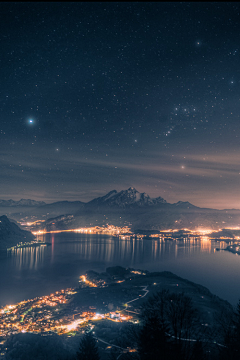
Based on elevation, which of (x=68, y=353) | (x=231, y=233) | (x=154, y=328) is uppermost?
(x=154, y=328)

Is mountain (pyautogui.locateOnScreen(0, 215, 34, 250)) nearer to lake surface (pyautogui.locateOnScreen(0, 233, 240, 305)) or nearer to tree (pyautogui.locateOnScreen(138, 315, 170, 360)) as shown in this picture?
lake surface (pyautogui.locateOnScreen(0, 233, 240, 305))

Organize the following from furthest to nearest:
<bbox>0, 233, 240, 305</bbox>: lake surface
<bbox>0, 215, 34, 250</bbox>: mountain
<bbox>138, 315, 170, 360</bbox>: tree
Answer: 1. <bbox>0, 215, 34, 250</bbox>: mountain
2. <bbox>0, 233, 240, 305</bbox>: lake surface
3. <bbox>138, 315, 170, 360</bbox>: tree

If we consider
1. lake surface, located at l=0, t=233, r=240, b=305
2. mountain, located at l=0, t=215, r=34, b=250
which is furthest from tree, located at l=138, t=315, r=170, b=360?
mountain, located at l=0, t=215, r=34, b=250

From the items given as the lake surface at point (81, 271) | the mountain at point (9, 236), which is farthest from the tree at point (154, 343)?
the mountain at point (9, 236)

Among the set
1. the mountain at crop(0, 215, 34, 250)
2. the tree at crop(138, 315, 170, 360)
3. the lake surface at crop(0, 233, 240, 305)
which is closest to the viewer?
the tree at crop(138, 315, 170, 360)

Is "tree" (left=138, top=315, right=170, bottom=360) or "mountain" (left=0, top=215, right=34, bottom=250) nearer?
"tree" (left=138, top=315, right=170, bottom=360)

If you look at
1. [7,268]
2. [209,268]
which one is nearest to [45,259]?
[7,268]

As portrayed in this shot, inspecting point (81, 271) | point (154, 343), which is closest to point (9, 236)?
point (81, 271)

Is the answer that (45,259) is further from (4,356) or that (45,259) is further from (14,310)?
(4,356)

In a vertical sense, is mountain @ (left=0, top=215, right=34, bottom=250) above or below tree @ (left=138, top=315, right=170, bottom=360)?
below

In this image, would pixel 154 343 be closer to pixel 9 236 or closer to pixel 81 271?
pixel 81 271
